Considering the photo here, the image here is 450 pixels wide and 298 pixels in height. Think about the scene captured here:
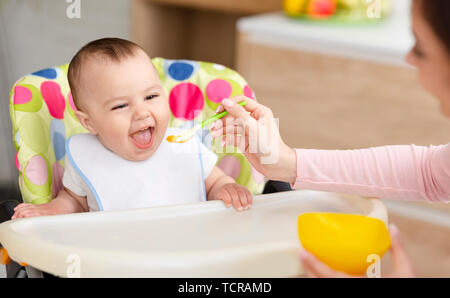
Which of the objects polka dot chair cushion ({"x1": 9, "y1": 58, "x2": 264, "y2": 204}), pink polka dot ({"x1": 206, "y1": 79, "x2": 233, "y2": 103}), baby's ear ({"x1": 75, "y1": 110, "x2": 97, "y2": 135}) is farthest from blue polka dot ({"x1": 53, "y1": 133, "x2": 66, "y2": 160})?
pink polka dot ({"x1": 206, "y1": 79, "x2": 233, "y2": 103})

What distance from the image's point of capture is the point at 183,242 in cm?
49

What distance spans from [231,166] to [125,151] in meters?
0.18

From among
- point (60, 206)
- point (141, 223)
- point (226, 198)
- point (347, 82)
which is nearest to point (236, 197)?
point (226, 198)

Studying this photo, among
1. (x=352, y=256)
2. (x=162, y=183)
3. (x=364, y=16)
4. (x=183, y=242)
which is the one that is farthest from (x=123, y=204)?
(x=364, y=16)

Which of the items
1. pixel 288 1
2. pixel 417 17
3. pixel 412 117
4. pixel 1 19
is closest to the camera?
pixel 417 17

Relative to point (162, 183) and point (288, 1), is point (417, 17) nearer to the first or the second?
point (162, 183)

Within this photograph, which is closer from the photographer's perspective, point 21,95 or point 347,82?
point 21,95

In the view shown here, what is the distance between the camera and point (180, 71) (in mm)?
820

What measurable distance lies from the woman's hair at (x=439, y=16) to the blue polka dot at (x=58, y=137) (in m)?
0.49

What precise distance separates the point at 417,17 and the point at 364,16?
101cm

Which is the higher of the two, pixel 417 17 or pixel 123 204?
pixel 417 17

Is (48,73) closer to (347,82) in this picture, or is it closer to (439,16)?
(439,16)

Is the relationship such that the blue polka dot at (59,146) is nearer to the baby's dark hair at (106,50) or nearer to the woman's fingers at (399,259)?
the baby's dark hair at (106,50)

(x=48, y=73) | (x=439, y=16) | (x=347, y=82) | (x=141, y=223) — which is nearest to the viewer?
(x=439, y=16)
